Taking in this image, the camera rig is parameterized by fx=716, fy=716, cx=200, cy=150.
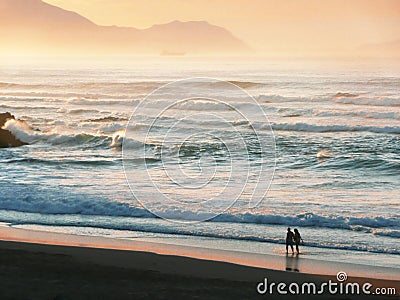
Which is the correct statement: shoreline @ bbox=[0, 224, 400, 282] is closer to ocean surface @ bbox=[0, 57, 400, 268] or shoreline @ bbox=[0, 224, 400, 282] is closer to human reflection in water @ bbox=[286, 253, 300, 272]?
human reflection in water @ bbox=[286, 253, 300, 272]

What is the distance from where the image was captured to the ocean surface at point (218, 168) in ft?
59.1

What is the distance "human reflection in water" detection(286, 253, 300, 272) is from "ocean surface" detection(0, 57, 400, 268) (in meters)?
0.53

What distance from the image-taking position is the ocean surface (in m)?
18.0

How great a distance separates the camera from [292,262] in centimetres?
1484

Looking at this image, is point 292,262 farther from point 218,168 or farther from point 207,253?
point 218,168

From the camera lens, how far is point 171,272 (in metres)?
13.9

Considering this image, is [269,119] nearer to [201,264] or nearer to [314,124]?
[314,124]

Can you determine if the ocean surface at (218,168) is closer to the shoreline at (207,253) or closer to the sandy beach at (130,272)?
the shoreline at (207,253)

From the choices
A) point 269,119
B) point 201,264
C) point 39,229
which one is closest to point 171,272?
point 201,264

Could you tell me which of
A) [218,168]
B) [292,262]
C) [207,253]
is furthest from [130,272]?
[218,168]

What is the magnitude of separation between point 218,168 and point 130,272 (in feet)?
47.3

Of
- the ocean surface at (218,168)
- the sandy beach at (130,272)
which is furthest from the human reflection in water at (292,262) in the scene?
the ocean surface at (218,168)

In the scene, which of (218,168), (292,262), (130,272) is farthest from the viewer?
(218,168)

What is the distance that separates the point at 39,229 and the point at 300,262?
6763mm
